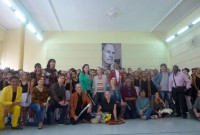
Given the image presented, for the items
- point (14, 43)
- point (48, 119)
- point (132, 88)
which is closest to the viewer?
point (48, 119)

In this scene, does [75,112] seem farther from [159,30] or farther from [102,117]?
[159,30]

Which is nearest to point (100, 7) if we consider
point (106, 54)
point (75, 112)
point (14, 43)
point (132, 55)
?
point (106, 54)

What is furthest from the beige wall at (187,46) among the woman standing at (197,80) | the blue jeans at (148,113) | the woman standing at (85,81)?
the woman standing at (85,81)

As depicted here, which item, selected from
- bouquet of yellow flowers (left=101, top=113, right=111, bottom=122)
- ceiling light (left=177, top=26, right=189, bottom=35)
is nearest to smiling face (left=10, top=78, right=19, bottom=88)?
bouquet of yellow flowers (left=101, top=113, right=111, bottom=122)

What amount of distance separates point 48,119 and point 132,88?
243 cm

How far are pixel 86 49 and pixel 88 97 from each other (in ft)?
17.8

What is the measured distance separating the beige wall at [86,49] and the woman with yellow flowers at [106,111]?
5176 mm

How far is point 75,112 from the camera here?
4121 mm

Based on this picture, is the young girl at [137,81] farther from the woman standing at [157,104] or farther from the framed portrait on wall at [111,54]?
the framed portrait on wall at [111,54]

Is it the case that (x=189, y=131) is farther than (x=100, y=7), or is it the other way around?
(x=100, y=7)

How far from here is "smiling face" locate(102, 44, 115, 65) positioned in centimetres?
933

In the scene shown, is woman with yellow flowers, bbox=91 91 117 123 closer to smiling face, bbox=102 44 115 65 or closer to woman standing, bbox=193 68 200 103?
woman standing, bbox=193 68 200 103

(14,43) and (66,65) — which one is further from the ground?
(14,43)

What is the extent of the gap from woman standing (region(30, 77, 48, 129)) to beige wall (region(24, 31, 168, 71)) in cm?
539
